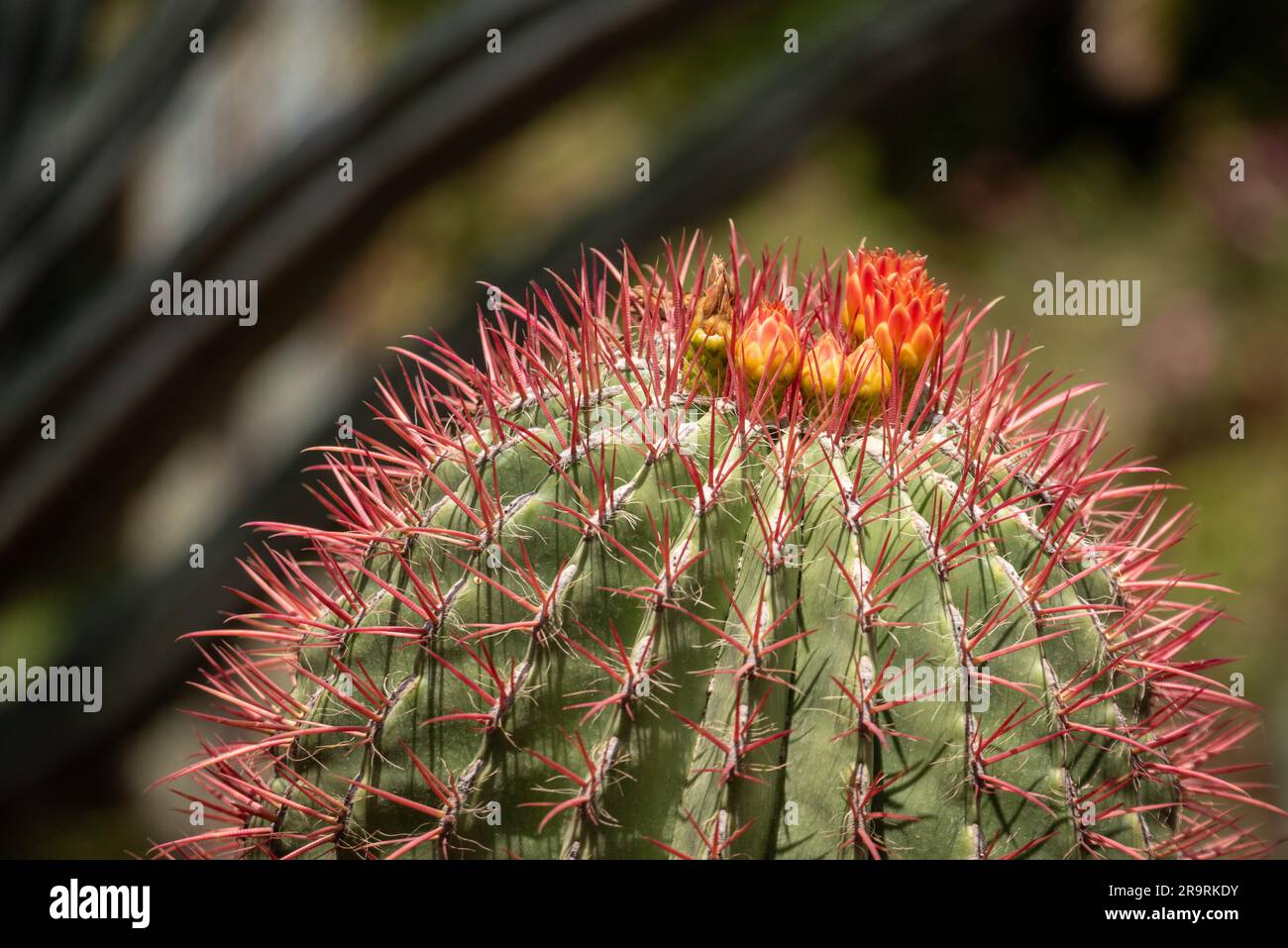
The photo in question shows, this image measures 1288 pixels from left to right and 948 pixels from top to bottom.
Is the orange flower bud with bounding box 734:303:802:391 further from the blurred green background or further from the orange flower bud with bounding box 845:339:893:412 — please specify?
the blurred green background

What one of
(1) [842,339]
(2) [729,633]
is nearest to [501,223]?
(1) [842,339]

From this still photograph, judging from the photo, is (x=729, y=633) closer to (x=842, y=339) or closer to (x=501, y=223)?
(x=842, y=339)

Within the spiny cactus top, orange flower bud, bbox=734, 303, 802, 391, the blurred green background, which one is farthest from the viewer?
the blurred green background

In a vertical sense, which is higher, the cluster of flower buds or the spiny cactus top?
the cluster of flower buds

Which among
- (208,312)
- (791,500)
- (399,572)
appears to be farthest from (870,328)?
(208,312)

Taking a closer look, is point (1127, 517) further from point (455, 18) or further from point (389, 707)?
point (455, 18)

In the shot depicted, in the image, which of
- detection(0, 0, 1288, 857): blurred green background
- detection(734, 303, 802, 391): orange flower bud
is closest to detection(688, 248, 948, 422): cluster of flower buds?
detection(734, 303, 802, 391): orange flower bud

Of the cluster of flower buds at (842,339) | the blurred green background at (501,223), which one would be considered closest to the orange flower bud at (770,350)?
the cluster of flower buds at (842,339)

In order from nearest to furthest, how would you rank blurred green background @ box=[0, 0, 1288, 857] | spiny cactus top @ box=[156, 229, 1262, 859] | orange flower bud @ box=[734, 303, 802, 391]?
1. spiny cactus top @ box=[156, 229, 1262, 859]
2. orange flower bud @ box=[734, 303, 802, 391]
3. blurred green background @ box=[0, 0, 1288, 857]
